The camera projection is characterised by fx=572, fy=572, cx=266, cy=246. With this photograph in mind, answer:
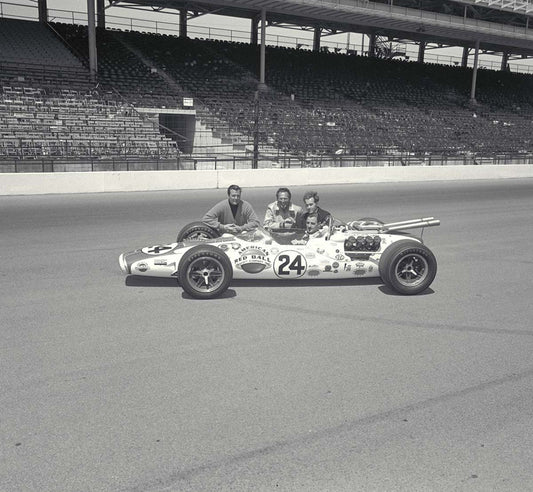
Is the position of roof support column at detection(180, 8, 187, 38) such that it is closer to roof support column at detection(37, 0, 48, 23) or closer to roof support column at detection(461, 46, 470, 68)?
roof support column at detection(37, 0, 48, 23)

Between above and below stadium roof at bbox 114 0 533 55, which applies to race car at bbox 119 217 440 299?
below

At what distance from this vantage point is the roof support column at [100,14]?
35.2m

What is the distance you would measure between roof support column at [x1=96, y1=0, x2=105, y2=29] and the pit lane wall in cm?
2200

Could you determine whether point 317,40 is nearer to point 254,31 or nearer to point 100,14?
point 254,31

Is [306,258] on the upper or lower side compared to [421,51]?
lower

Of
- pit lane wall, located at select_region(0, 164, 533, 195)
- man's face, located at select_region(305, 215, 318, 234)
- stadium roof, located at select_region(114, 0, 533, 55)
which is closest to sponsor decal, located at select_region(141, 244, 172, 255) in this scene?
man's face, located at select_region(305, 215, 318, 234)

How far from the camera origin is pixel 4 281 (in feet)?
22.7

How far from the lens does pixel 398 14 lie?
33.4 m

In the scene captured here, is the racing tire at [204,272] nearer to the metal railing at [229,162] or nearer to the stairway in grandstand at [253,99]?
the metal railing at [229,162]

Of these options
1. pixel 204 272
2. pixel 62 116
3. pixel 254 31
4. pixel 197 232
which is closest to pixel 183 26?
pixel 254 31

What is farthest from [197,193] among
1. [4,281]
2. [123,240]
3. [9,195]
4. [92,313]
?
[92,313]

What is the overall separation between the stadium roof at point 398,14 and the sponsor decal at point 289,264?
24995 mm

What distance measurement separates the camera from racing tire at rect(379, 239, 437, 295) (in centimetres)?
670

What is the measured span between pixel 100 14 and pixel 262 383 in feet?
118
